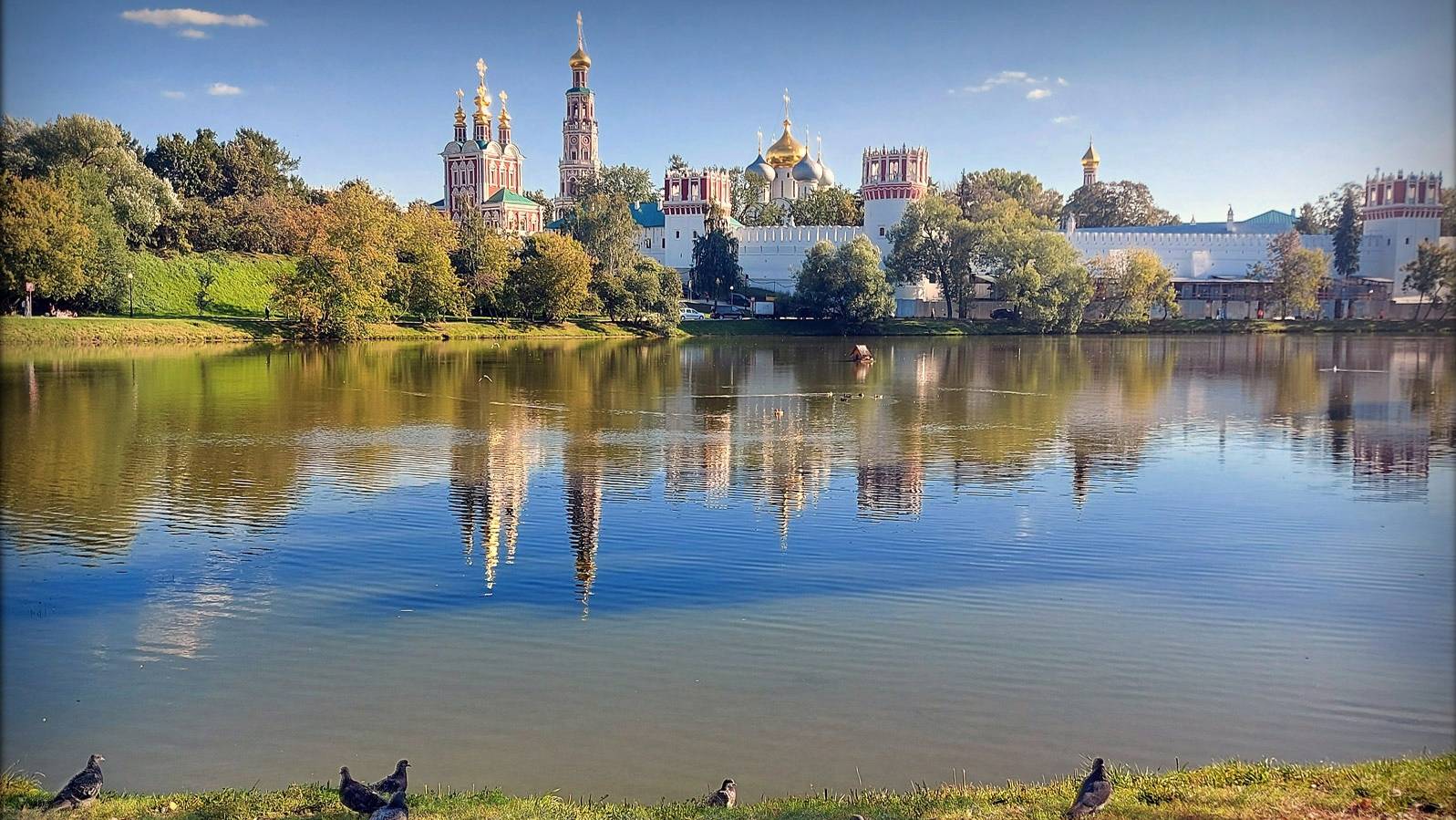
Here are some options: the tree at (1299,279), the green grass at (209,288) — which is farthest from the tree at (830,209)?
the green grass at (209,288)

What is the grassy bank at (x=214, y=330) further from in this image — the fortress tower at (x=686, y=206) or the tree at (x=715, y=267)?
the fortress tower at (x=686, y=206)

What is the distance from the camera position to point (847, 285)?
66.6 metres

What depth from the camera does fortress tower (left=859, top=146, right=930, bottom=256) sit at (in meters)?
81.1

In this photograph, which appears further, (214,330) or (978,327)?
(978,327)

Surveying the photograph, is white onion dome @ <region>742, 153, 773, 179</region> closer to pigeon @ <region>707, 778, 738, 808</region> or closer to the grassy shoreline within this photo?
the grassy shoreline

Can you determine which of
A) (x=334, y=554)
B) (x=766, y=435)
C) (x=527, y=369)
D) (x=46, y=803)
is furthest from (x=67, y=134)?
(x=46, y=803)

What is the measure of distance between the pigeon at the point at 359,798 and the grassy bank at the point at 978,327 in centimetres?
5846

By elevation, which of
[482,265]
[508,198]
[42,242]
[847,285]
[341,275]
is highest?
[508,198]

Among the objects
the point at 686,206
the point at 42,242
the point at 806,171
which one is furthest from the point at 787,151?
the point at 42,242

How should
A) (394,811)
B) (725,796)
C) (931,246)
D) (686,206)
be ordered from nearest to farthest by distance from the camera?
1. (394,811)
2. (725,796)
3. (931,246)
4. (686,206)

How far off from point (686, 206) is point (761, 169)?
14429mm

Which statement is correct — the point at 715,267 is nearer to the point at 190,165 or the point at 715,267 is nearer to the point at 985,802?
the point at 190,165

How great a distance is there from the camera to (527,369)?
36.1m

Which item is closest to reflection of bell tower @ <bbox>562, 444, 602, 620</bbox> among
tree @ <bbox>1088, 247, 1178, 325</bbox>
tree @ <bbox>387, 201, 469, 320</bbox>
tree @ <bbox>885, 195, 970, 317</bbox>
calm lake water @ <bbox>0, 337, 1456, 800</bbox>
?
calm lake water @ <bbox>0, 337, 1456, 800</bbox>
